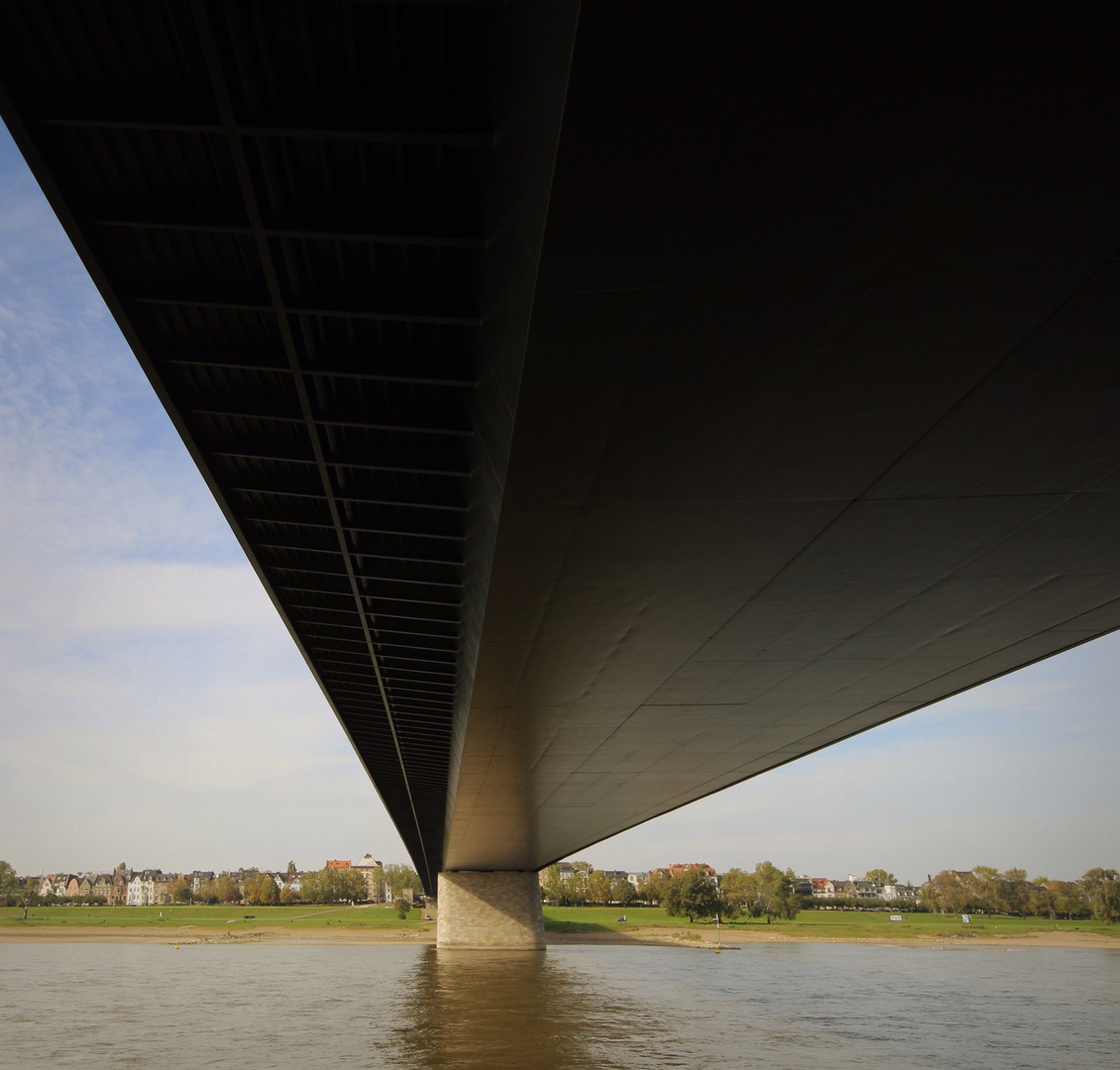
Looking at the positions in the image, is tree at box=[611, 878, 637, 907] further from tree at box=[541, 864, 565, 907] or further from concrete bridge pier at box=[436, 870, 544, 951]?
concrete bridge pier at box=[436, 870, 544, 951]

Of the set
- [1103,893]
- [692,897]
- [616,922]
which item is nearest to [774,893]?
[692,897]

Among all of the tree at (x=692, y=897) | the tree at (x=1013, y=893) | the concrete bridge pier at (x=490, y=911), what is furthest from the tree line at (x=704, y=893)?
the concrete bridge pier at (x=490, y=911)

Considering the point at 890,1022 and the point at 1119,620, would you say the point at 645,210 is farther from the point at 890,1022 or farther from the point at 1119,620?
the point at 890,1022

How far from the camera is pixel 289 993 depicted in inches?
1245

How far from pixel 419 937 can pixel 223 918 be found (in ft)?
210

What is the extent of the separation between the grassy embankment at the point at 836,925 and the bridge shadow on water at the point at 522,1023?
242ft

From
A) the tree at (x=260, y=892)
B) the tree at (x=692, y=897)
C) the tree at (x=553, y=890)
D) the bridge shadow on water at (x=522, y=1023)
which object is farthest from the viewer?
the tree at (x=260, y=892)

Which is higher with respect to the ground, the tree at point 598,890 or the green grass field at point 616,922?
the tree at point 598,890

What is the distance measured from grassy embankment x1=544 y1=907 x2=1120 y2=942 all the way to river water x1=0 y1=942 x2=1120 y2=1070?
64.7m

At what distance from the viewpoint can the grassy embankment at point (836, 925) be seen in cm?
10800

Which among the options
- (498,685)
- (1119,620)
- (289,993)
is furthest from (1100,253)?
(289,993)

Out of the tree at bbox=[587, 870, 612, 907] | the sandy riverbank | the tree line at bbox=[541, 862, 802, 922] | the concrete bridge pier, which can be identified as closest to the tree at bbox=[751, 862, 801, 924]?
the tree line at bbox=[541, 862, 802, 922]

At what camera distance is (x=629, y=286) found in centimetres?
567

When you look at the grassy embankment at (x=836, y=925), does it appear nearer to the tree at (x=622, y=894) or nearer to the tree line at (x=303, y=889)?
the tree at (x=622, y=894)
